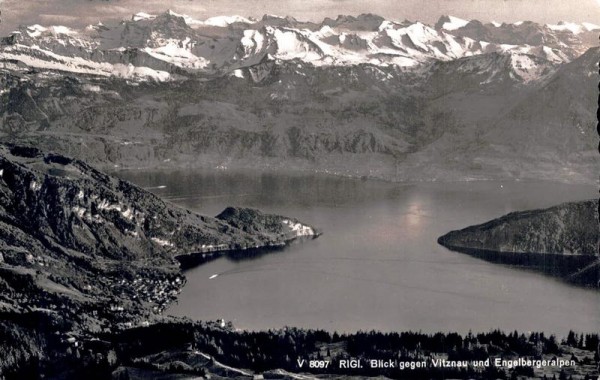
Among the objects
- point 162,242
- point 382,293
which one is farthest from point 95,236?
point 382,293

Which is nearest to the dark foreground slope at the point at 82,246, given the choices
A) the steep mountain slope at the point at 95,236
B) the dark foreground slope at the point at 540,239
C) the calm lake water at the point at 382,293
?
the steep mountain slope at the point at 95,236

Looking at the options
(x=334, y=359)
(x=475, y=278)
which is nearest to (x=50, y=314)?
(x=334, y=359)

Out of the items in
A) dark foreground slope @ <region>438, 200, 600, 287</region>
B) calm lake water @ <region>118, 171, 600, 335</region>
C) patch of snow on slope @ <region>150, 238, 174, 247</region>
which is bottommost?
patch of snow on slope @ <region>150, 238, 174, 247</region>

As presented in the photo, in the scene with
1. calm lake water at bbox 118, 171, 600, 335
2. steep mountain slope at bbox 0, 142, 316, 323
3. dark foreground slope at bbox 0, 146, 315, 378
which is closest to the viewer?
dark foreground slope at bbox 0, 146, 315, 378

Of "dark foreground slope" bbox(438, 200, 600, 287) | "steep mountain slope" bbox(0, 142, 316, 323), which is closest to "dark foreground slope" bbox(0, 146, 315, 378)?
"steep mountain slope" bbox(0, 142, 316, 323)

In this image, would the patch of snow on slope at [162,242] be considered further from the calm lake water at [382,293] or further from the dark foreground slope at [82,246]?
the calm lake water at [382,293]

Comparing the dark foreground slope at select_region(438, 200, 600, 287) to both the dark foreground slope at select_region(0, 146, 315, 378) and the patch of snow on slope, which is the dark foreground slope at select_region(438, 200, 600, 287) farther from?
the patch of snow on slope
